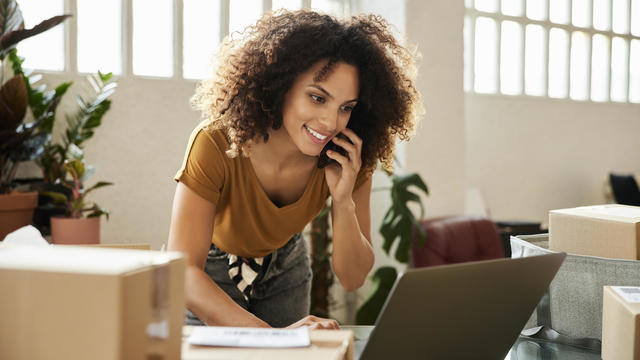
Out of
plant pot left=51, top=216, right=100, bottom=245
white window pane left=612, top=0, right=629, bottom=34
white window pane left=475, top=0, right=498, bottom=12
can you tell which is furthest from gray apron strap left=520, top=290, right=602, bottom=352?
white window pane left=612, top=0, right=629, bottom=34

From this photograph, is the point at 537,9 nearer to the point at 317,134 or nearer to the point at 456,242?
the point at 456,242

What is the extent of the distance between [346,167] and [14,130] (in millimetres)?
1753

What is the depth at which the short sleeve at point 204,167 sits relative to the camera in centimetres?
141

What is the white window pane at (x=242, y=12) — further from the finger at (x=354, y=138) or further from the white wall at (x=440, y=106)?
the finger at (x=354, y=138)

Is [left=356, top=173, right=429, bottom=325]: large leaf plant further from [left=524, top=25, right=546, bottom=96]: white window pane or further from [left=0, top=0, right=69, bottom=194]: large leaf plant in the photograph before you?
[left=524, top=25, right=546, bottom=96]: white window pane

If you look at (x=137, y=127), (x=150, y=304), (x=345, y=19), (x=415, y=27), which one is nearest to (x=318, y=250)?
(x=137, y=127)

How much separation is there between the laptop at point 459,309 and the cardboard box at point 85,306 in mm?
254

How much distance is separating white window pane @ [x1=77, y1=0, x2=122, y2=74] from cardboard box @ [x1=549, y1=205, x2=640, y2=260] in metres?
2.83

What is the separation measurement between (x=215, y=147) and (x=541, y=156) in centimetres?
458

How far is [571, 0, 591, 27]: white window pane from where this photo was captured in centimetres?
563

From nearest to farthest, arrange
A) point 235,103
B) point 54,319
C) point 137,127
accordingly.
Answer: point 54,319, point 235,103, point 137,127

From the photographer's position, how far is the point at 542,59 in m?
5.42

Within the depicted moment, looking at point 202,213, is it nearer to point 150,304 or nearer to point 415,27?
point 150,304

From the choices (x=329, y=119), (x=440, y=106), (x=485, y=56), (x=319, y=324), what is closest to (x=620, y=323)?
(x=319, y=324)
